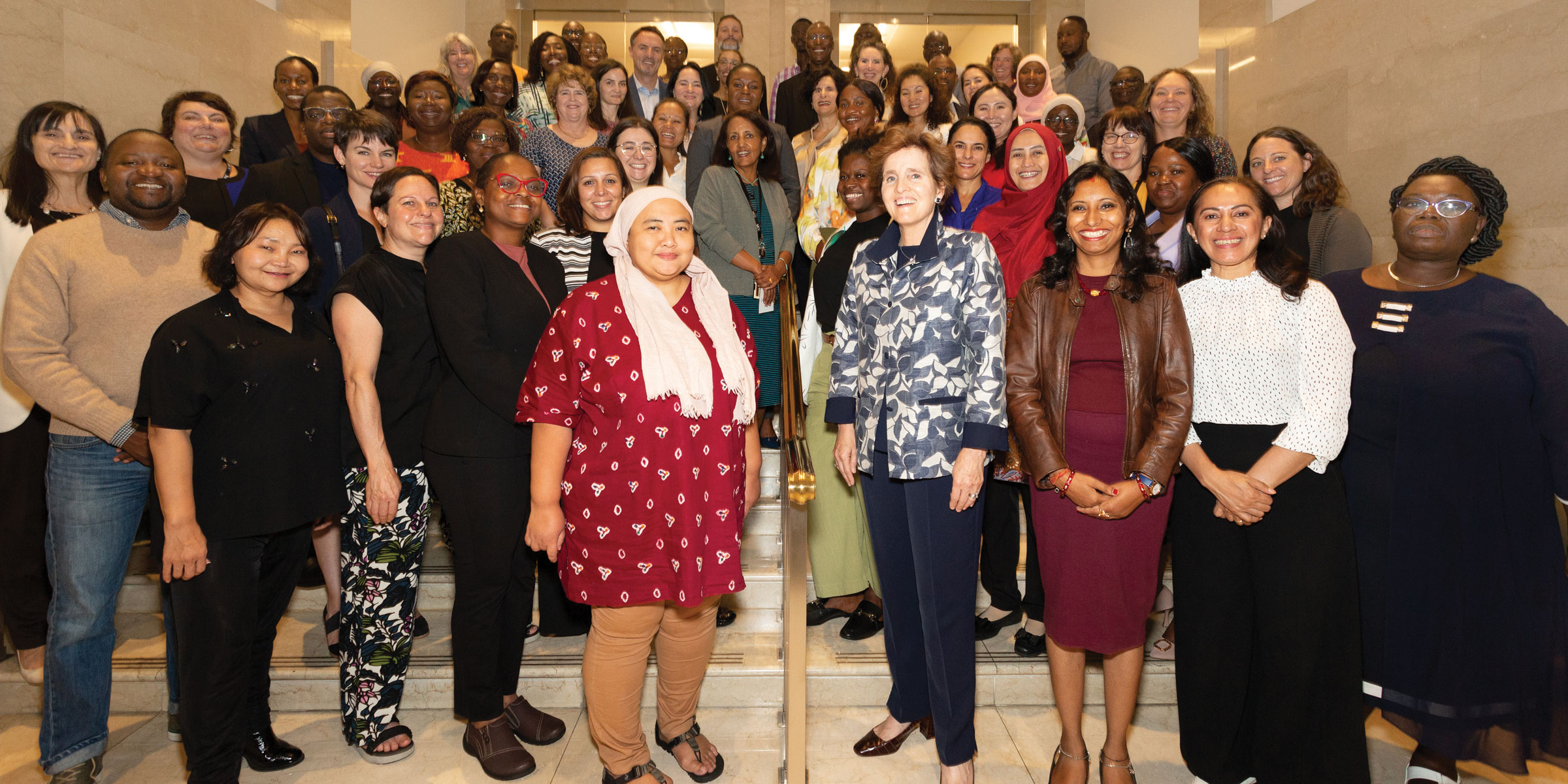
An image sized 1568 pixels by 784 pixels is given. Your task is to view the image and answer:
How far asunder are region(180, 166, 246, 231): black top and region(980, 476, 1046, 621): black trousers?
3.47m

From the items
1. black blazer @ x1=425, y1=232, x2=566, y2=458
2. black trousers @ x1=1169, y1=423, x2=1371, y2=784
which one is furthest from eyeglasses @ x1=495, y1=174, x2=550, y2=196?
black trousers @ x1=1169, y1=423, x2=1371, y2=784

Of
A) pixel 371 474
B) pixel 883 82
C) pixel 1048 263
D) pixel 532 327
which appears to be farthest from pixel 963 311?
pixel 883 82

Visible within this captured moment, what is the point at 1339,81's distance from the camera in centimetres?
523

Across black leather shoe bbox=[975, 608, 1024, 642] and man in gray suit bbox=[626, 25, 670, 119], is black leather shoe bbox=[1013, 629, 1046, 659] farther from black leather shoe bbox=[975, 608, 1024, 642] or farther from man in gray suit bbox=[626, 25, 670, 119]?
man in gray suit bbox=[626, 25, 670, 119]

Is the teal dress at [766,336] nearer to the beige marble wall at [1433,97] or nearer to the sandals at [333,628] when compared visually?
the sandals at [333,628]

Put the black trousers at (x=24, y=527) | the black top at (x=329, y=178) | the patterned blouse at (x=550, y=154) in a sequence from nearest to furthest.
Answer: the black trousers at (x=24, y=527) → the black top at (x=329, y=178) → the patterned blouse at (x=550, y=154)

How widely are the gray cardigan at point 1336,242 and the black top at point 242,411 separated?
372cm

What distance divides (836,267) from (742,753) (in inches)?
73.8

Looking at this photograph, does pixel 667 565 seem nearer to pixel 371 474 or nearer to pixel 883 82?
pixel 371 474

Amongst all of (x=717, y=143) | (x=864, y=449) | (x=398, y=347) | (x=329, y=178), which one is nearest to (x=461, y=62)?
(x=329, y=178)

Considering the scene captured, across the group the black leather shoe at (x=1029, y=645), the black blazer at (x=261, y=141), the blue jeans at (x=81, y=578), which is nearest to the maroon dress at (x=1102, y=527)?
the black leather shoe at (x=1029, y=645)

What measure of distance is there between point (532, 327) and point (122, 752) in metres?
2.24

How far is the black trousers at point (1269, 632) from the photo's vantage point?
2430mm

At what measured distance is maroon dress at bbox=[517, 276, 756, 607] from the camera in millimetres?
2375
